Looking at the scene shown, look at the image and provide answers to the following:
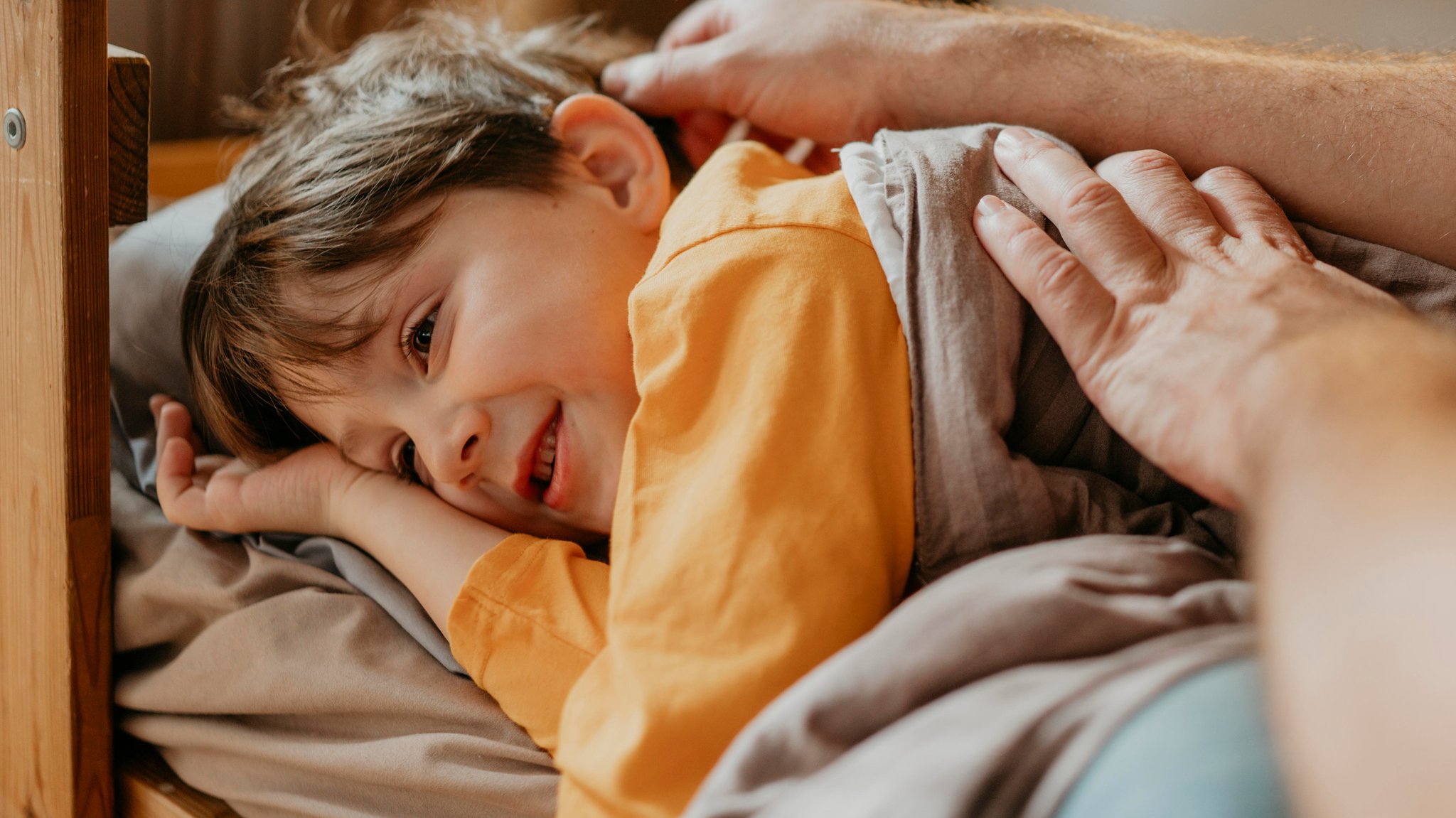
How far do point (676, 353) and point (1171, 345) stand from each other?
0.95ft

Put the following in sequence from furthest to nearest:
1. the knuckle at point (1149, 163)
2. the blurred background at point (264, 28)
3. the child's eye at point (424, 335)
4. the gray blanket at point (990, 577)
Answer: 1. the blurred background at point (264, 28)
2. the child's eye at point (424, 335)
3. the knuckle at point (1149, 163)
4. the gray blanket at point (990, 577)

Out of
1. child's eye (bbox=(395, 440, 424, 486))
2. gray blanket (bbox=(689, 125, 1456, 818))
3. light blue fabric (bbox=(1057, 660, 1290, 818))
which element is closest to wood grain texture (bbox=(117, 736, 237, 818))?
child's eye (bbox=(395, 440, 424, 486))

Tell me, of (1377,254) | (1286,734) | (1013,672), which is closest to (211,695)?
(1013,672)

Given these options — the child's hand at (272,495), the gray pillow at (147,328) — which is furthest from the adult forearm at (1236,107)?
the gray pillow at (147,328)

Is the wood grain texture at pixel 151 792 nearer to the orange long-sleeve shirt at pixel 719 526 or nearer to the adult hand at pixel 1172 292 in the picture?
the orange long-sleeve shirt at pixel 719 526

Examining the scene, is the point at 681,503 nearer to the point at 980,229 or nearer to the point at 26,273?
the point at 980,229

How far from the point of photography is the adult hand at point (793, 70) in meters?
0.98

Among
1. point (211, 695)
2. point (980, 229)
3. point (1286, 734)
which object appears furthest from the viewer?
point (211, 695)

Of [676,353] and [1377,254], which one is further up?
[1377,254]

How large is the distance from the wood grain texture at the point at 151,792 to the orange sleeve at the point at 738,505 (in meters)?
0.39

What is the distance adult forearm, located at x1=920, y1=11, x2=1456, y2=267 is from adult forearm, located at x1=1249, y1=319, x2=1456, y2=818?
0.42m

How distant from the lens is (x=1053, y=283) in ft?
2.07

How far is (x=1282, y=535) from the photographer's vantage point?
353 mm

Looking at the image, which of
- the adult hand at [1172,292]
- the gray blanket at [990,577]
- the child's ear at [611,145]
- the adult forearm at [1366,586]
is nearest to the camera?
the adult forearm at [1366,586]
